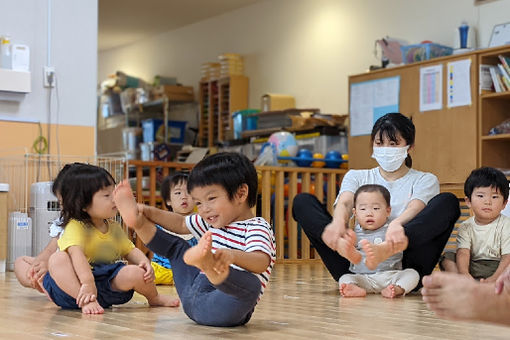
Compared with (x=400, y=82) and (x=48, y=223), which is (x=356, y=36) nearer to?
(x=400, y=82)

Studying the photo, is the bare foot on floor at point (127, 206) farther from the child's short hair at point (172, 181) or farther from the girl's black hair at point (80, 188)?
the child's short hair at point (172, 181)

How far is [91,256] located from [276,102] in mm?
4512

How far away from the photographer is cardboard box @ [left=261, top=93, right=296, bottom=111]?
6839mm

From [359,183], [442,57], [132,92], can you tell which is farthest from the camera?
[132,92]

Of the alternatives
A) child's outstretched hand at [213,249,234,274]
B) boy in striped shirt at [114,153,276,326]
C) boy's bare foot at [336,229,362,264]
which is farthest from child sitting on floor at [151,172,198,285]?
child's outstretched hand at [213,249,234,274]

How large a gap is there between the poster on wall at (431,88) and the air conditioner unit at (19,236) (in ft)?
8.66

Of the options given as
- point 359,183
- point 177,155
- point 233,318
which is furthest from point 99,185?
point 177,155

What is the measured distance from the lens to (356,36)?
6.38m

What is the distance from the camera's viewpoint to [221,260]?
174cm

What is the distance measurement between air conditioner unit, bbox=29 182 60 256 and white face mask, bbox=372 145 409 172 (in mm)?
1934

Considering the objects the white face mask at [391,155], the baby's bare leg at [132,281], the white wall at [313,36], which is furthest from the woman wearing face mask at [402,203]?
the white wall at [313,36]

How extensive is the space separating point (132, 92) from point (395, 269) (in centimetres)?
613

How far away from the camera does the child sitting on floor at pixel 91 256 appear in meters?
2.38

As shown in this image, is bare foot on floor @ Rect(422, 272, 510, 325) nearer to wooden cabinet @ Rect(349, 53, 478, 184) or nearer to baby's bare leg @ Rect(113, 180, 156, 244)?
baby's bare leg @ Rect(113, 180, 156, 244)
